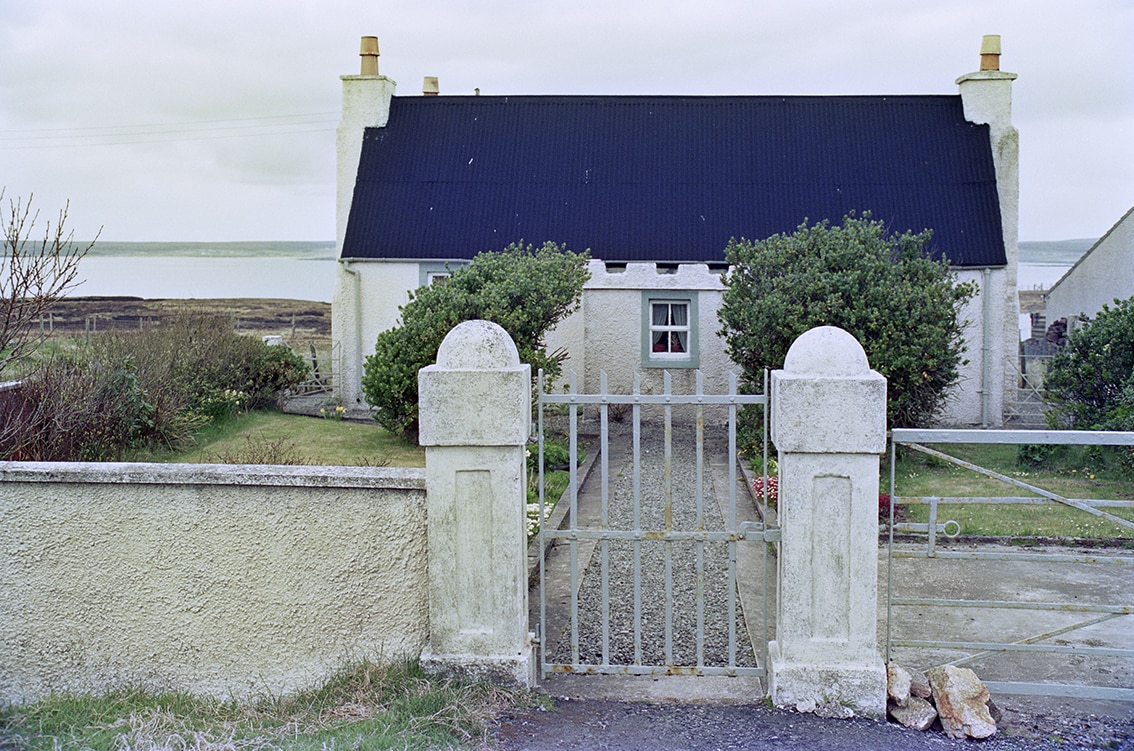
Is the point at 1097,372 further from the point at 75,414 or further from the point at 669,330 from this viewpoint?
the point at 75,414

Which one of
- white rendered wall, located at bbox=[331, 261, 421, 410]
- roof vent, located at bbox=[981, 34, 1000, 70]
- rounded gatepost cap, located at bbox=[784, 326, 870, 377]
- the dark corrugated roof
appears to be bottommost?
rounded gatepost cap, located at bbox=[784, 326, 870, 377]

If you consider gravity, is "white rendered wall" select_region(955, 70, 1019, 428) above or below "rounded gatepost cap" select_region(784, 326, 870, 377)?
above

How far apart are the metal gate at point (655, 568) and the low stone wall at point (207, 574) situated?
934mm

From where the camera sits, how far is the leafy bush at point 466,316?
13.9m

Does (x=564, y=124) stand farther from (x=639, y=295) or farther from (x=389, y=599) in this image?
A: (x=389, y=599)

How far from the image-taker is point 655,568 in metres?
8.52

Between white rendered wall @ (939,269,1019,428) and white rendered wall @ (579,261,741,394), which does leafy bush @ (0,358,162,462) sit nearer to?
white rendered wall @ (579,261,741,394)

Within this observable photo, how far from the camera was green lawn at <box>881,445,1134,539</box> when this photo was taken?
10.3 m

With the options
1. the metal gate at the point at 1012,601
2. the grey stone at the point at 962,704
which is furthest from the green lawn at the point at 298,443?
the grey stone at the point at 962,704

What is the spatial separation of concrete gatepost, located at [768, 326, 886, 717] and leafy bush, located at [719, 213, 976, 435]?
752 cm

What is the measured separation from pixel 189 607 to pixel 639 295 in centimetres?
1285

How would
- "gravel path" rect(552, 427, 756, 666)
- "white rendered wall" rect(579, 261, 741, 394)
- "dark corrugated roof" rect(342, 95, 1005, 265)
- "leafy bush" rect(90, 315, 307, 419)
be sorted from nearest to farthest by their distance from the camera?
"gravel path" rect(552, 427, 756, 666), "leafy bush" rect(90, 315, 307, 419), "white rendered wall" rect(579, 261, 741, 394), "dark corrugated roof" rect(342, 95, 1005, 265)

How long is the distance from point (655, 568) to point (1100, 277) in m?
16.6

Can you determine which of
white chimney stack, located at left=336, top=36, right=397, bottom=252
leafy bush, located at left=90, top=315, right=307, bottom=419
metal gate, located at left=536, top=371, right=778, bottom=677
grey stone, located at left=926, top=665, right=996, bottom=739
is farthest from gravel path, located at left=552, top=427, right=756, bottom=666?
white chimney stack, located at left=336, top=36, right=397, bottom=252
